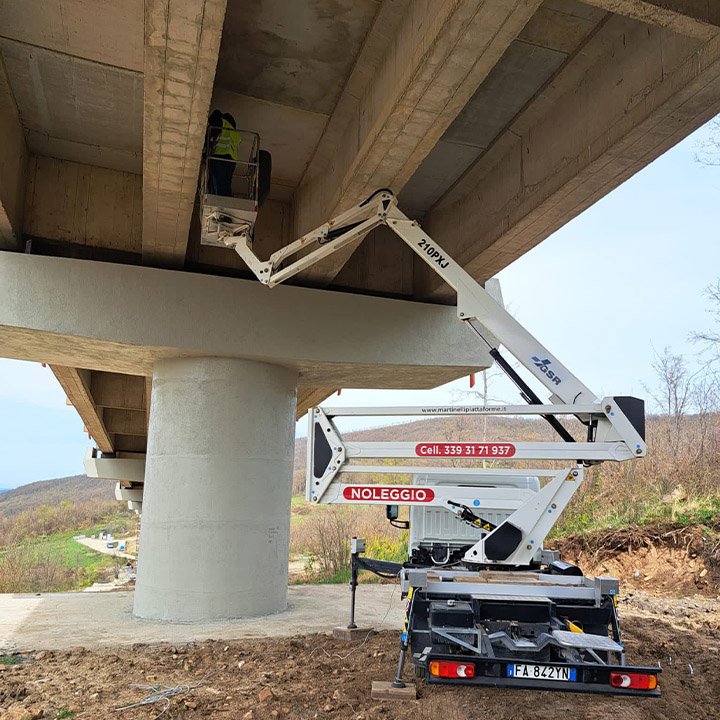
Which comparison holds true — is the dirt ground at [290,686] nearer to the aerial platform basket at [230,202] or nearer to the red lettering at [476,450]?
the red lettering at [476,450]

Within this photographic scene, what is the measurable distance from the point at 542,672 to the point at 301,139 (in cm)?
673

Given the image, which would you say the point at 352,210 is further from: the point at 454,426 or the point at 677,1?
the point at 454,426

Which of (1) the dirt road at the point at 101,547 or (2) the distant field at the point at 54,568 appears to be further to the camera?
(1) the dirt road at the point at 101,547

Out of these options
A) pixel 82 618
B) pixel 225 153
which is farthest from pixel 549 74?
pixel 82 618

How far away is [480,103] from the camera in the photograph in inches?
314

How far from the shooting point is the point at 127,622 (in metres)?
9.23

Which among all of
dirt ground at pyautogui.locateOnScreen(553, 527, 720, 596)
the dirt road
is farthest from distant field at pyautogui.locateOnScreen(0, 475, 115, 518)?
dirt ground at pyautogui.locateOnScreen(553, 527, 720, 596)

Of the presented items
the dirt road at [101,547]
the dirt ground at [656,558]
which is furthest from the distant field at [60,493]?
the dirt ground at [656,558]

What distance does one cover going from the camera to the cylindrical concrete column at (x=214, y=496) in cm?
945

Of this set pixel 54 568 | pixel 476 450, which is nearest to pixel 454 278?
pixel 476 450

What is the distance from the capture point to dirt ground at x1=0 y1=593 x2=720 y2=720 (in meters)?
5.35

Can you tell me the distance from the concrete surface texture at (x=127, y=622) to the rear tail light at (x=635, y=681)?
439 centimetres

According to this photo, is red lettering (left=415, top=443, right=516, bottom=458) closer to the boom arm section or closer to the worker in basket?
the boom arm section

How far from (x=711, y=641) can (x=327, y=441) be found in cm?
552
